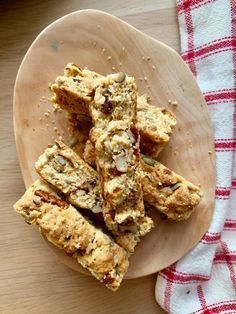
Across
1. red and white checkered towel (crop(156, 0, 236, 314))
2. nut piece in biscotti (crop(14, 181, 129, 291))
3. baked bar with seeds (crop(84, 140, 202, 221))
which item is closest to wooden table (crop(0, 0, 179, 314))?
red and white checkered towel (crop(156, 0, 236, 314))

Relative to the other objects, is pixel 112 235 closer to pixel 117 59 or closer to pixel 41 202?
pixel 41 202

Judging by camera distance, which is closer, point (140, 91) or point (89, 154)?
point (89, 154)

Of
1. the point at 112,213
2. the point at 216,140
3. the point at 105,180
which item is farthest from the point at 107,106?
the point at 216,140

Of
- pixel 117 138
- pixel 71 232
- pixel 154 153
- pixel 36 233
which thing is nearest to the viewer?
pixel 117 138

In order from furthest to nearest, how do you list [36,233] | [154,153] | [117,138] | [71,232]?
[36,233], [154,153], [71,232], [117,138]

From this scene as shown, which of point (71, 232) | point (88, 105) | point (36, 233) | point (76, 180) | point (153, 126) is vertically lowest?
point (36, 233)

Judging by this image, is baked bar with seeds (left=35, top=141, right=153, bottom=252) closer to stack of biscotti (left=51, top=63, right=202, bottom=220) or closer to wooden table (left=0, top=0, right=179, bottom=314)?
stack of biscotti (left=51, top=63, right=202, bottom=220)

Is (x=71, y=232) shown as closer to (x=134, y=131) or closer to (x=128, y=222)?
(x=128, y=222)
